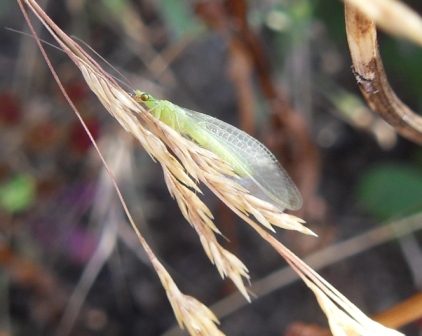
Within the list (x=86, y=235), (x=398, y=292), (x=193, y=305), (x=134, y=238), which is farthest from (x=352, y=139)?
(x=193, y=305)

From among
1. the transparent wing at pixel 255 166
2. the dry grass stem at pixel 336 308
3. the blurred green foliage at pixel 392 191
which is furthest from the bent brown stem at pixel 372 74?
the blurred green foliage at pixel 392 191

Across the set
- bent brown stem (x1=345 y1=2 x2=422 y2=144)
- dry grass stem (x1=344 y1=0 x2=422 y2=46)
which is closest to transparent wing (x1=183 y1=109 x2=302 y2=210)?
bent brown stem (x1=345 y1=2 x2=422 y2=144)

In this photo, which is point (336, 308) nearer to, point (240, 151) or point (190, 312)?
point (190, 312)

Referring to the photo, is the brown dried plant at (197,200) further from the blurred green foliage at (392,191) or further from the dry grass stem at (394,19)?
the blurred green foliage at (392,191)

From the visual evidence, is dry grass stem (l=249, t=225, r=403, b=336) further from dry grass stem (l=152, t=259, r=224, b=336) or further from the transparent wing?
the transparent wing

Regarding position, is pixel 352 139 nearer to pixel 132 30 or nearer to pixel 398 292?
pixel 398 292

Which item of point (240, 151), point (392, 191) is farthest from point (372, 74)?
point (392, 191)
